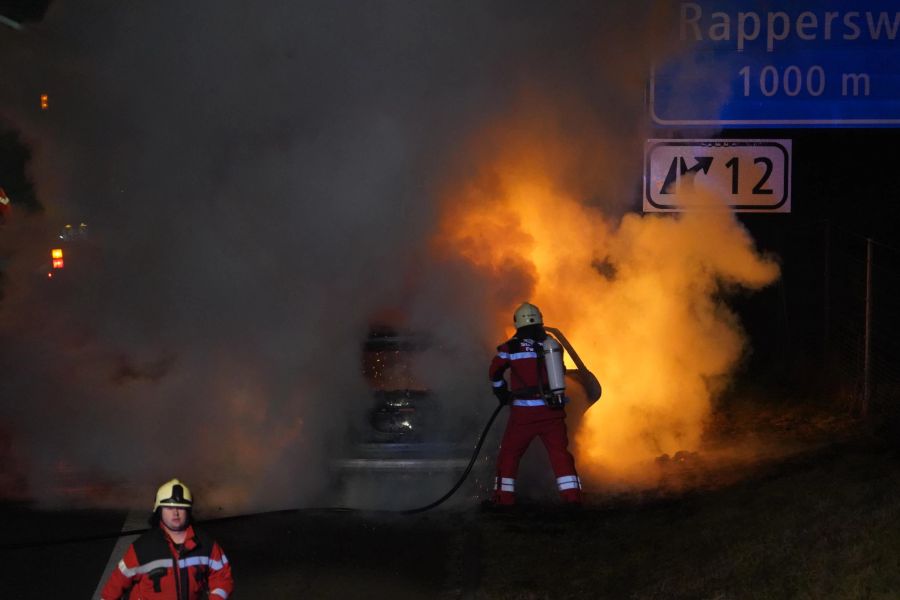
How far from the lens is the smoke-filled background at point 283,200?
7.88 m

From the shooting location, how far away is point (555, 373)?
7238 mm

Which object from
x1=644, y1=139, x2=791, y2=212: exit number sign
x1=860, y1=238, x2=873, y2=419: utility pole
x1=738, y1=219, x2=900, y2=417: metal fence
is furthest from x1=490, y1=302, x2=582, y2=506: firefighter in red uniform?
x1=860, y1=238, x2=873, y2=419: utility pole

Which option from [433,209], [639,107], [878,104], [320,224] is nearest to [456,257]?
[433,209]

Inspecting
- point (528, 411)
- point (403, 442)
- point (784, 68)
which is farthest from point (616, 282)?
point (403, 442)

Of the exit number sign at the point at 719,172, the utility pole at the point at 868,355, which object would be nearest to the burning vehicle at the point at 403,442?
the exit number sign at the point at 719,172

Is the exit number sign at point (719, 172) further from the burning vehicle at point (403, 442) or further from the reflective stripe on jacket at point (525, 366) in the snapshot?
the reflective stripe on jacket at point (525, 366)

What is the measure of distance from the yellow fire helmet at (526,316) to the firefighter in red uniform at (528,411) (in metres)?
0.13

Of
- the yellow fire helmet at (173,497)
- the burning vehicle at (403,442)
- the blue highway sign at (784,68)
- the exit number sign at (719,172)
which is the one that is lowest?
the burning vehicle at (403,442)

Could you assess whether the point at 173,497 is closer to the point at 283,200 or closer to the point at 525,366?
the point at 525,366

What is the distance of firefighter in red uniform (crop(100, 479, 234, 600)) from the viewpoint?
13.7 ft

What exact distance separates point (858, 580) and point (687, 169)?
492 cm

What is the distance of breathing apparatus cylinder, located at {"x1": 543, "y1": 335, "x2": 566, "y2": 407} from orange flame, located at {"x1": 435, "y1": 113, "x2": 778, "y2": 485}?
884 mm

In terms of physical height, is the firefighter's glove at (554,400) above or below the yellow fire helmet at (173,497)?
below

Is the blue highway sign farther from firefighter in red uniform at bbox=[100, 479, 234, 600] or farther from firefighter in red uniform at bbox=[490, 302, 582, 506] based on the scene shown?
firefighter in red uniform at bbox=[100, 479, 234, 600]
